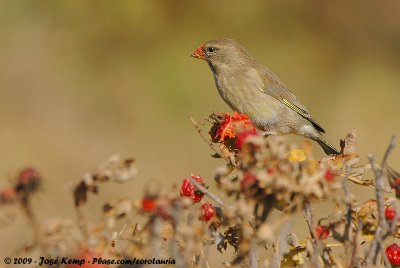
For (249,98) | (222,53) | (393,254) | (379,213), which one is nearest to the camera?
(379,213)

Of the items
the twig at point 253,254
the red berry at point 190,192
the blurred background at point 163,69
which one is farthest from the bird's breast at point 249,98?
the twig at point 253,254

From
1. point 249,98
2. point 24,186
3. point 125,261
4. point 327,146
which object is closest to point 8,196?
point 24,186

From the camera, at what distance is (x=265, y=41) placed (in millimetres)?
9258

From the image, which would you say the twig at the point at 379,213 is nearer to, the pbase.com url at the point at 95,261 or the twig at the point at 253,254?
the twig at the point at 253,254

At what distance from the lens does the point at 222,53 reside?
560 centimetres

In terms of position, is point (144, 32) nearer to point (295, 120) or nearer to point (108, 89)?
point (108, 89)

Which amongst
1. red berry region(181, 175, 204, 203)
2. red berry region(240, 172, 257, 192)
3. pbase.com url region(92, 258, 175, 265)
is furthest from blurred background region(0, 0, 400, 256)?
red berry region(240, 172, 257, 192)

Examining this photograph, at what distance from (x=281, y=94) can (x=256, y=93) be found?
0.27 meters

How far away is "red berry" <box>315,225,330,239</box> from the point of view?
1.97m

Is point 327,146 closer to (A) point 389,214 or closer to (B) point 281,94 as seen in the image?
(B) point 281,94

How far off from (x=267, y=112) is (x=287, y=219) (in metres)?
3.70

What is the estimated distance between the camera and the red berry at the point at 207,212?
6.85 feet

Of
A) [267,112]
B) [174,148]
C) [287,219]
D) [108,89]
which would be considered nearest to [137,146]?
[174,148]

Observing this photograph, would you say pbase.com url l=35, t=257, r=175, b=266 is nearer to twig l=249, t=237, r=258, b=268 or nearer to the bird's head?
twig l=249, t=237, r=258, b=268
